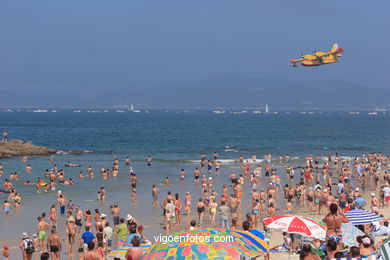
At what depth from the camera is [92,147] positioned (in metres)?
61.5

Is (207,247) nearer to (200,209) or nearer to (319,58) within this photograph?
(200,209)

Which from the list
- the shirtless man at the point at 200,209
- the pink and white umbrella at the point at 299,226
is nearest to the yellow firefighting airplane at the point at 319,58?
the shirtless man at the point at 200,209

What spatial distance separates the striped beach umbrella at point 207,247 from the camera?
865cm

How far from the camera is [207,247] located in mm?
8781

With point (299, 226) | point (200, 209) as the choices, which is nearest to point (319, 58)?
point (200, 209)

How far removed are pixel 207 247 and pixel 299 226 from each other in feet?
13.1

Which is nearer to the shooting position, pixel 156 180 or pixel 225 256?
pixel 225 256

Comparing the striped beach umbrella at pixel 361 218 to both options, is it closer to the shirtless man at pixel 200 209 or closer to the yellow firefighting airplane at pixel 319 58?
the shirtless man at pixel 200 209

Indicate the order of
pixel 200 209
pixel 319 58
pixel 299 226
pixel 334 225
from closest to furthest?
pixel 334 225
pixel 299 226
pixel 200 209
pixel 319 58

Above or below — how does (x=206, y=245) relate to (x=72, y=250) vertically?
above

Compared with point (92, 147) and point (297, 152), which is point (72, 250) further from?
point (92, 147)

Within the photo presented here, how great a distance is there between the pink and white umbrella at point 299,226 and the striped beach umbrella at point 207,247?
8.75 feet

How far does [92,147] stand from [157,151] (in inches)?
396

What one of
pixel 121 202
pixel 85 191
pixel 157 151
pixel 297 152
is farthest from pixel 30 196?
pixel 297 152
